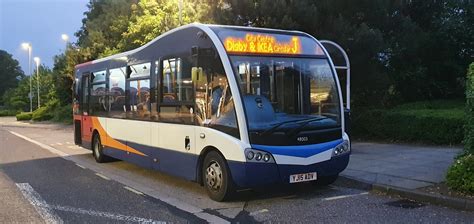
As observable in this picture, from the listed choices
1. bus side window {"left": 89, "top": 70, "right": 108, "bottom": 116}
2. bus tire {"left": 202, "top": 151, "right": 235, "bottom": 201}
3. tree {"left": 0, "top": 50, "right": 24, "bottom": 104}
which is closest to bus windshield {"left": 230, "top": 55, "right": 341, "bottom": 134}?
bus tire {"left": 202, "top": 151, "right": 235, "bottom": 201}

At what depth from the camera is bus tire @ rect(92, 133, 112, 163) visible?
1241 cm

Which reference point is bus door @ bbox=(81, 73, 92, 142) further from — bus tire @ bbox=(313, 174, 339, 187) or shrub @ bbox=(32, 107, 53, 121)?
shrub @ bbox=(32, 107, 53, 121)

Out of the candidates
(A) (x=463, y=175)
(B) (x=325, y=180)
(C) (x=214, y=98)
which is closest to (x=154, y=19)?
(B) (x=325, y=180)

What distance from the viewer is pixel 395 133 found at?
13562 millimetres

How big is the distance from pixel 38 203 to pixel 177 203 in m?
2.12

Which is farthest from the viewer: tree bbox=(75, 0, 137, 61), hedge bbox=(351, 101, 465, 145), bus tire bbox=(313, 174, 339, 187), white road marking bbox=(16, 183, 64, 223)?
tree bbox=(75, 0, 137, 61)

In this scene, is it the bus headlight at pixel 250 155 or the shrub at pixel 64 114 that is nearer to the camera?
the bus headlight at pixel 250 155

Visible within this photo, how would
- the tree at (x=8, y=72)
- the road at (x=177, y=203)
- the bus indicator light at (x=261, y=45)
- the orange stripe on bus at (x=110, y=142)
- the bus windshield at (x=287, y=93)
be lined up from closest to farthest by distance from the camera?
the road at (x=177, y=203), the bus windshield at (x=287, y=93), the bus indicator light at (x=261, y=45), the orange stripe on bus at (x=110, y=142), the tree at (x=8, y=72)

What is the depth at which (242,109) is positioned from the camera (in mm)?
7027

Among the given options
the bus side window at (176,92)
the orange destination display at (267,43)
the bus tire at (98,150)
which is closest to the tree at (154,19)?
the bus tire at (98,150)

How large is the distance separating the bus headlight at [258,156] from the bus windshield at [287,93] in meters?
0.30

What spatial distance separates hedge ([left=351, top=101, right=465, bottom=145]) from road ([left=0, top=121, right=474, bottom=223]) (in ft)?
15.7

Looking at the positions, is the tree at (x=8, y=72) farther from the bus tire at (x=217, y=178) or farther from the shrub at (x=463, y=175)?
the shrub at (x=463, y=175)

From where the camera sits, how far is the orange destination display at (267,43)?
7512 millimetres
